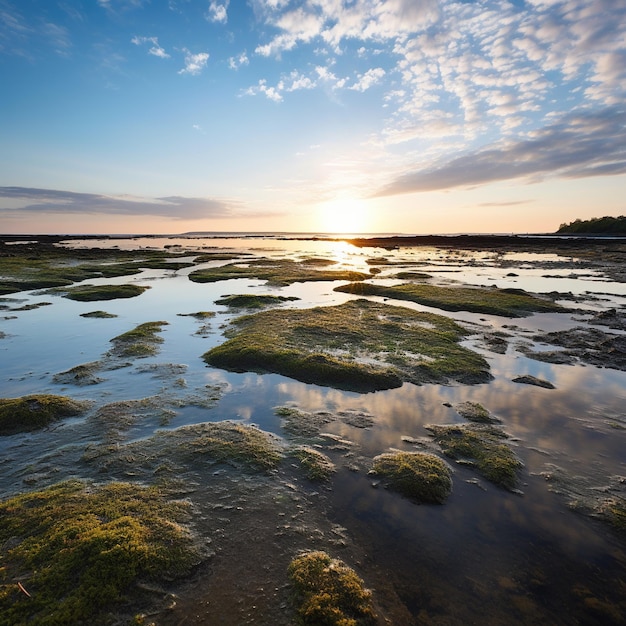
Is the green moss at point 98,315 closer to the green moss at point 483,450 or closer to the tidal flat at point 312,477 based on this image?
the tidal flat at point 312,477

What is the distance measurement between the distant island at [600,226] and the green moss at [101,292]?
188m

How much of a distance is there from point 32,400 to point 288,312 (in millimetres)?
18082

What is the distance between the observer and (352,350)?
20.0 metres

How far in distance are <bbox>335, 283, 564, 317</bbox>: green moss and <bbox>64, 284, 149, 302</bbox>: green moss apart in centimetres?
2210

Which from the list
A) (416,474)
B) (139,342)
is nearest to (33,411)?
(139,342)

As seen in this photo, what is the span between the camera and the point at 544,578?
6.73 m

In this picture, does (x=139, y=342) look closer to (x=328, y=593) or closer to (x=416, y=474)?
(x=416, y=474)

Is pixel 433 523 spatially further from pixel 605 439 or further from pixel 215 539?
pixel 605 439

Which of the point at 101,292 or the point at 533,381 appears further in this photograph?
the point at 101,292

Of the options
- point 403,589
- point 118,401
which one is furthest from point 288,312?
point 403,589

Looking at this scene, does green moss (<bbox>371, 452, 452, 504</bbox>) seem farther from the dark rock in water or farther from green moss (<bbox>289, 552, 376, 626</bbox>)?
the dark rock in water

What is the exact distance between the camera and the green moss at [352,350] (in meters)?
16.6

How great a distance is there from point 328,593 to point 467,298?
105 feet

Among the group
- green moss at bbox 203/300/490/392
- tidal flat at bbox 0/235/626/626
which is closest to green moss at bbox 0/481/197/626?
tidal flat at bbox 0/235/626/626
